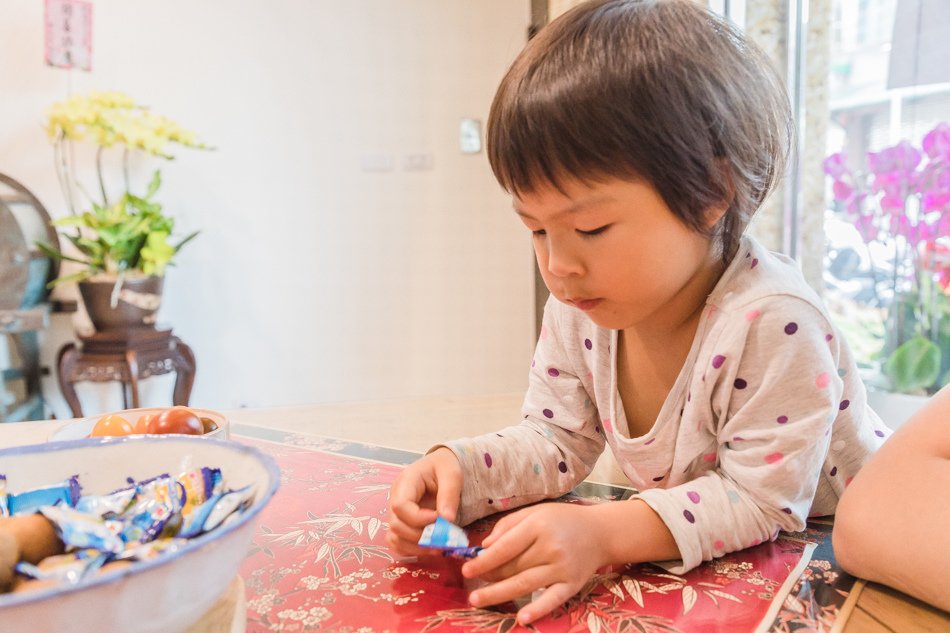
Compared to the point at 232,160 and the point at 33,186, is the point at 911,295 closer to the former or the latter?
the point at 232,160

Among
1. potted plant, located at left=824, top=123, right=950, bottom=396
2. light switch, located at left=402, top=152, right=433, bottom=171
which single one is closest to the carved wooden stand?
light switch, located at left=402, top=152, right=433, bottom=171

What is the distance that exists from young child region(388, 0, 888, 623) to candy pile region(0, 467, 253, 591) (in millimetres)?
170

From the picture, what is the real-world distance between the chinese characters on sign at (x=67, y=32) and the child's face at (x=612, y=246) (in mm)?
2602

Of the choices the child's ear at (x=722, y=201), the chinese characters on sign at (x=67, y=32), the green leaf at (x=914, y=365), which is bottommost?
the green leaf at (x=914, y=365)

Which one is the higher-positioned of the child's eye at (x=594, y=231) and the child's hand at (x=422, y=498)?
the child's eye at (x=594, y=231)

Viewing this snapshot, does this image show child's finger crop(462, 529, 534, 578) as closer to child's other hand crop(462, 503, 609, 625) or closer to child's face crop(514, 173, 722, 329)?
child's other hand crop(462, 503, 609, 625)

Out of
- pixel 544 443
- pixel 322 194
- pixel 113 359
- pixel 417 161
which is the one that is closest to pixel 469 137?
pixel 417 161

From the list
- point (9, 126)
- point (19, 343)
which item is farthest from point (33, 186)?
point (19, 343)

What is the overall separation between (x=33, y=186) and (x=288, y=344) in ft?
3.62

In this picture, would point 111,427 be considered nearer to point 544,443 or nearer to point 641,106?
point 544,443

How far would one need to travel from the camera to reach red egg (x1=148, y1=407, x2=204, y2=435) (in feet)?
2.16

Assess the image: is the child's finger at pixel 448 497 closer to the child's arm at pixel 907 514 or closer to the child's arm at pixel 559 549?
the child's arm at pixel 559 549

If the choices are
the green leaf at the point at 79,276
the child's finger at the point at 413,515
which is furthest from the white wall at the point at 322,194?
the child's finger at the point at 413,515

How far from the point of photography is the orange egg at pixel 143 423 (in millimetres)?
683
